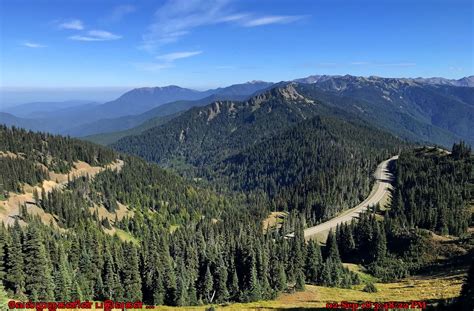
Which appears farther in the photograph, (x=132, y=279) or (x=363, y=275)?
(x=363, y=275)

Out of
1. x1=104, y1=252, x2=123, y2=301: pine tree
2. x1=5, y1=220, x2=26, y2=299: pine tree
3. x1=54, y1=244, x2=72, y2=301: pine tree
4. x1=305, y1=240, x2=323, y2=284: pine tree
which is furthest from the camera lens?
x1=305, y1=240, x2=323, y2=284: pine tree

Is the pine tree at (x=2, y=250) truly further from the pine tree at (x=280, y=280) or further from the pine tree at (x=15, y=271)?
the pine tree at (x=280, y=280)

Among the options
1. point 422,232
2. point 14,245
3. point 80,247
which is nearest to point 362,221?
point 422,232

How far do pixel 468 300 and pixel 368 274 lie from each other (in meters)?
83.3

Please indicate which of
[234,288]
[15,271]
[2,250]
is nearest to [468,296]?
[234,288]

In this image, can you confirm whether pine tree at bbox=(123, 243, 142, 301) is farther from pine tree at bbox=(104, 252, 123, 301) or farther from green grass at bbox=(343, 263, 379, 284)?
green grass at bbox=(343, 263, 379, 284)

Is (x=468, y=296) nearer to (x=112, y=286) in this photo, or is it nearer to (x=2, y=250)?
(x=112, y=286)

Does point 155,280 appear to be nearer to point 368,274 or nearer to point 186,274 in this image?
point 186,274

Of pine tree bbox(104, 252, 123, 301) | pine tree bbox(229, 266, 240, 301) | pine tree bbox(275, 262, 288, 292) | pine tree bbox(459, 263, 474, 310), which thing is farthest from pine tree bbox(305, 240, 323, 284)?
pine tree bbox(459, 263, 474, 310)

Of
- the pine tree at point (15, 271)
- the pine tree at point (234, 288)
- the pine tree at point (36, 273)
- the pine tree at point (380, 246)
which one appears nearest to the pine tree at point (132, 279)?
the pine tree at point (36, 273)

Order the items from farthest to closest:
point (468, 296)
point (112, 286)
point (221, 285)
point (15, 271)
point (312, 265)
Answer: point (312, 265) → point (221, 285) → point (112, 286) → point (15, 271) → point (468, 296)

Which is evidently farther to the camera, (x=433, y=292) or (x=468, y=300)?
(x=433, y=292)

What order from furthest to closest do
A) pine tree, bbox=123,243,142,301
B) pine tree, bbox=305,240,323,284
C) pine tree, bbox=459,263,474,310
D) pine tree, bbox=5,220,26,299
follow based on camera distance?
pine tree, bbox=305,240,323,284, pine tree, bbox=123,243,142,301, pine tree, bbox=5,220,26,299, pine tree, bbox=459,263,474,310

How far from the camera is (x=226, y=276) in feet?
305
